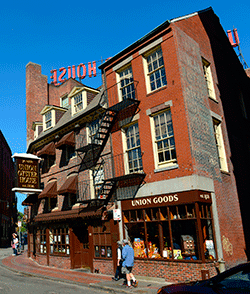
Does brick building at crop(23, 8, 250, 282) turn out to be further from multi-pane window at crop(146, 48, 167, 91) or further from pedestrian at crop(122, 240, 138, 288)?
pedestrian at crop(122, 240, 138, 288)

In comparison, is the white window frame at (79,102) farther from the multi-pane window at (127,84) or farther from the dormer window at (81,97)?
the multi-pane window at (127,84)

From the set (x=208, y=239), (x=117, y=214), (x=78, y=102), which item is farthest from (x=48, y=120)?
(x=208, y=239)

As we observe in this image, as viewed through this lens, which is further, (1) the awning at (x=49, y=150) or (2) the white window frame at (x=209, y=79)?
(1) the awning at (x=49, y=150)

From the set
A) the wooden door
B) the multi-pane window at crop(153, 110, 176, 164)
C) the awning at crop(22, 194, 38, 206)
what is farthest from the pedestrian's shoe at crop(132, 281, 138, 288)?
the awning at crop(22, 194, 38, 206)

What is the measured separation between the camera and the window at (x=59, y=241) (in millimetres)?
17375

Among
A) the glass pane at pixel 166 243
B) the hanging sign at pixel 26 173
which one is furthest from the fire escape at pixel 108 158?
the hanging sign at pixel 26 173

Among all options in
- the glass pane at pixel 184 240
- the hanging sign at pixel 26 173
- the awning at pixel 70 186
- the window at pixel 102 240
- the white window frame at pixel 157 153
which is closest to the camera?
the glass pane at pixel 184 240

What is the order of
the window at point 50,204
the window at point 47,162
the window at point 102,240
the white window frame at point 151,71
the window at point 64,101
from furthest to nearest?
the window at point 64,101, the window at point 47,162, the window at point 50,204, the window at point 102,240, the white window frame at point 151,71

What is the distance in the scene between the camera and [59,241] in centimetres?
1802

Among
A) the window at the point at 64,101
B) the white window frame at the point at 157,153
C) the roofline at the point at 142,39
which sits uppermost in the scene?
the window at the point at 64,101

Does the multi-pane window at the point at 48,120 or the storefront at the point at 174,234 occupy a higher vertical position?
the multi-pane window at the point at 48,120

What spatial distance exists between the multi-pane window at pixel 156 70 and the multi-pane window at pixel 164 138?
4.85 feet

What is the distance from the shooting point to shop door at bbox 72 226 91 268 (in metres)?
16.6

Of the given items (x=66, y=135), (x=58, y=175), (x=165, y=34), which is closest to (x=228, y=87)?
(x=165, y=34)
